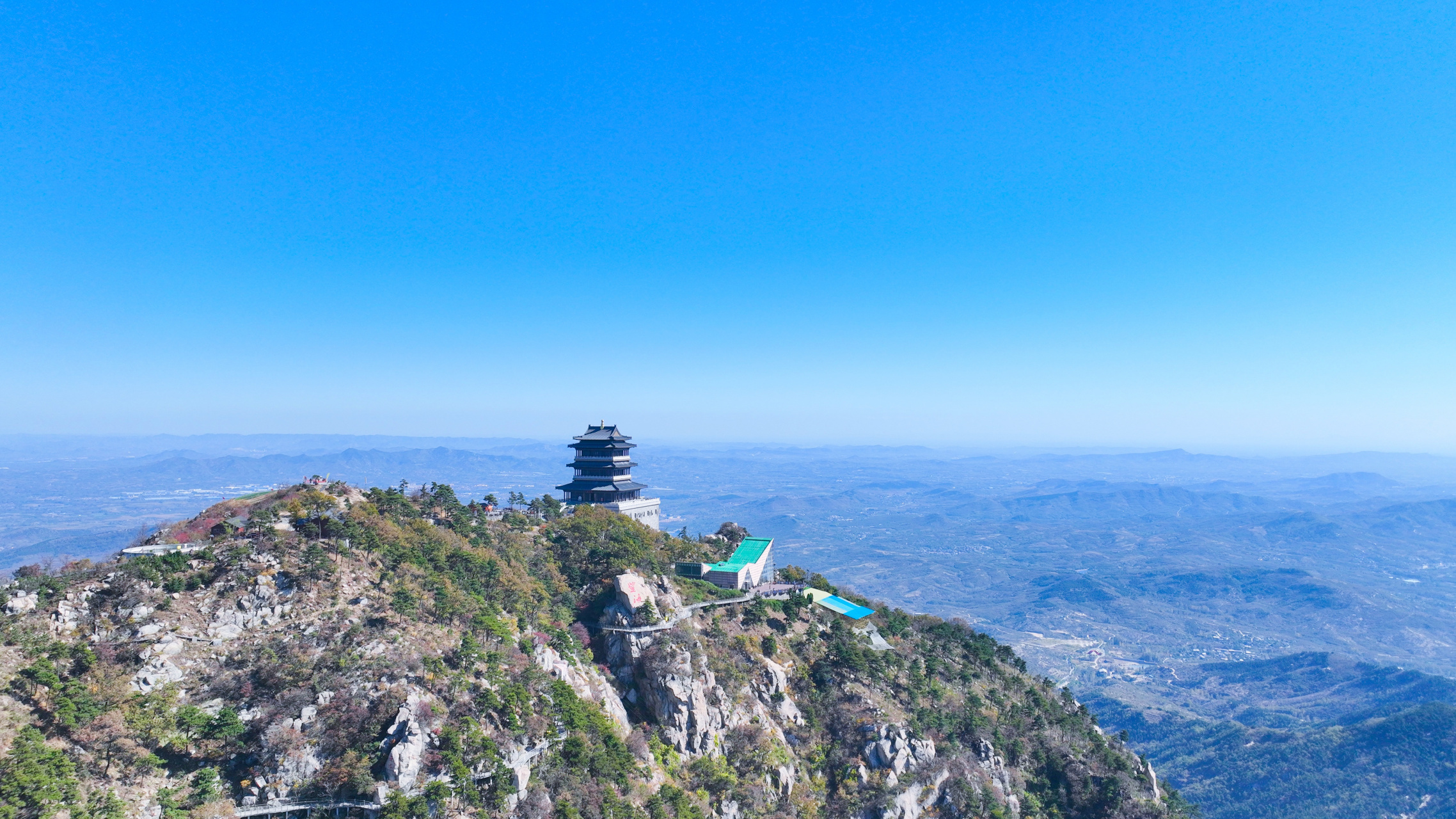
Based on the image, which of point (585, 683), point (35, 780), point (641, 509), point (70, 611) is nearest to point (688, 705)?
point (585, 683)

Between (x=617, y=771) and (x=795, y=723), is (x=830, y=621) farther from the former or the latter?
(x=617, y=771)

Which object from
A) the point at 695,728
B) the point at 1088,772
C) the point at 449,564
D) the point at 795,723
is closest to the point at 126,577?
the point at 449,564

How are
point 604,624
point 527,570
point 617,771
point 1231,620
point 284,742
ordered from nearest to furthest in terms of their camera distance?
1. point 284,742
2. point 617,771
3. point 604,624
4. point 527,570
5. point 1231,620

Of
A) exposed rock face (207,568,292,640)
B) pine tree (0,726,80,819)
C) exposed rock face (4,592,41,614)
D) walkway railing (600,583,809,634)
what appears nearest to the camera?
pine tree (0,726,80,819)

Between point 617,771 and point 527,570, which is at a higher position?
point 527,570

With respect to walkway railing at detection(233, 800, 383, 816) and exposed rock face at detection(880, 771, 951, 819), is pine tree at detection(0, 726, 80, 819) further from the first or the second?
exposed rock face at detection(880, 771, 951, 819)

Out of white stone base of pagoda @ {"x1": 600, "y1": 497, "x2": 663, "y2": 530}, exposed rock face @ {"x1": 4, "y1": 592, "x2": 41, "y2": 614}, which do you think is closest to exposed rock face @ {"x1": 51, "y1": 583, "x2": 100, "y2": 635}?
exposed rock face @ {"x1": 4, "y1": 592, "x2": 41, "y2": 614}
